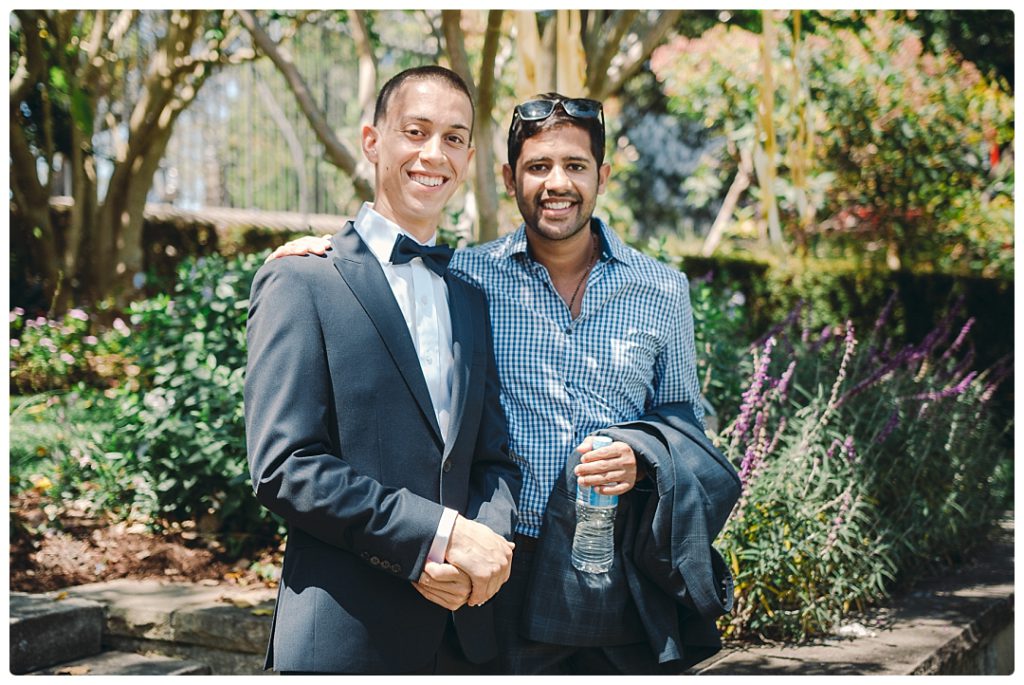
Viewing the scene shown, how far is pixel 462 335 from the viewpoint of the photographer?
2.38m

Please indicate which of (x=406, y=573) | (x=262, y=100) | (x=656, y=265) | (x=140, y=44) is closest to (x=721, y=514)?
(x=656, y=265)

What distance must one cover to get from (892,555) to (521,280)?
3119 mm

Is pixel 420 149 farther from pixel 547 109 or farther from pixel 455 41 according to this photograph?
pixel 455 41

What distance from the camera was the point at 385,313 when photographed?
2262mm

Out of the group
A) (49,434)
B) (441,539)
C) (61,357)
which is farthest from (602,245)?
(61,357)

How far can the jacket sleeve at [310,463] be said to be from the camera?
2.06 meters

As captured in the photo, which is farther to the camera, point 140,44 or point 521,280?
point 140,44

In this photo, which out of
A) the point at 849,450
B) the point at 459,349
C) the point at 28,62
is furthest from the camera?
the point at 28,62

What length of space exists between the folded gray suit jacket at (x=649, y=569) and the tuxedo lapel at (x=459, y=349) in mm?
355

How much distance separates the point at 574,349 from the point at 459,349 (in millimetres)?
391

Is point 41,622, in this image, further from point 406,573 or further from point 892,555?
point 892,555

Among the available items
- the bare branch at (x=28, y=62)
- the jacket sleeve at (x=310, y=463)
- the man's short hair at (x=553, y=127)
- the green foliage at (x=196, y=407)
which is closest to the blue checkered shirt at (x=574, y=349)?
the man's short hair at (x=553, y=127)

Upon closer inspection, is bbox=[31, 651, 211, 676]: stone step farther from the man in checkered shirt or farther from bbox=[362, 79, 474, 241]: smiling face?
bbox=[362, 79, 474, 241]: smiling face

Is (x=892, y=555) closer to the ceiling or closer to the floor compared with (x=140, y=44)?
closer to the floor
